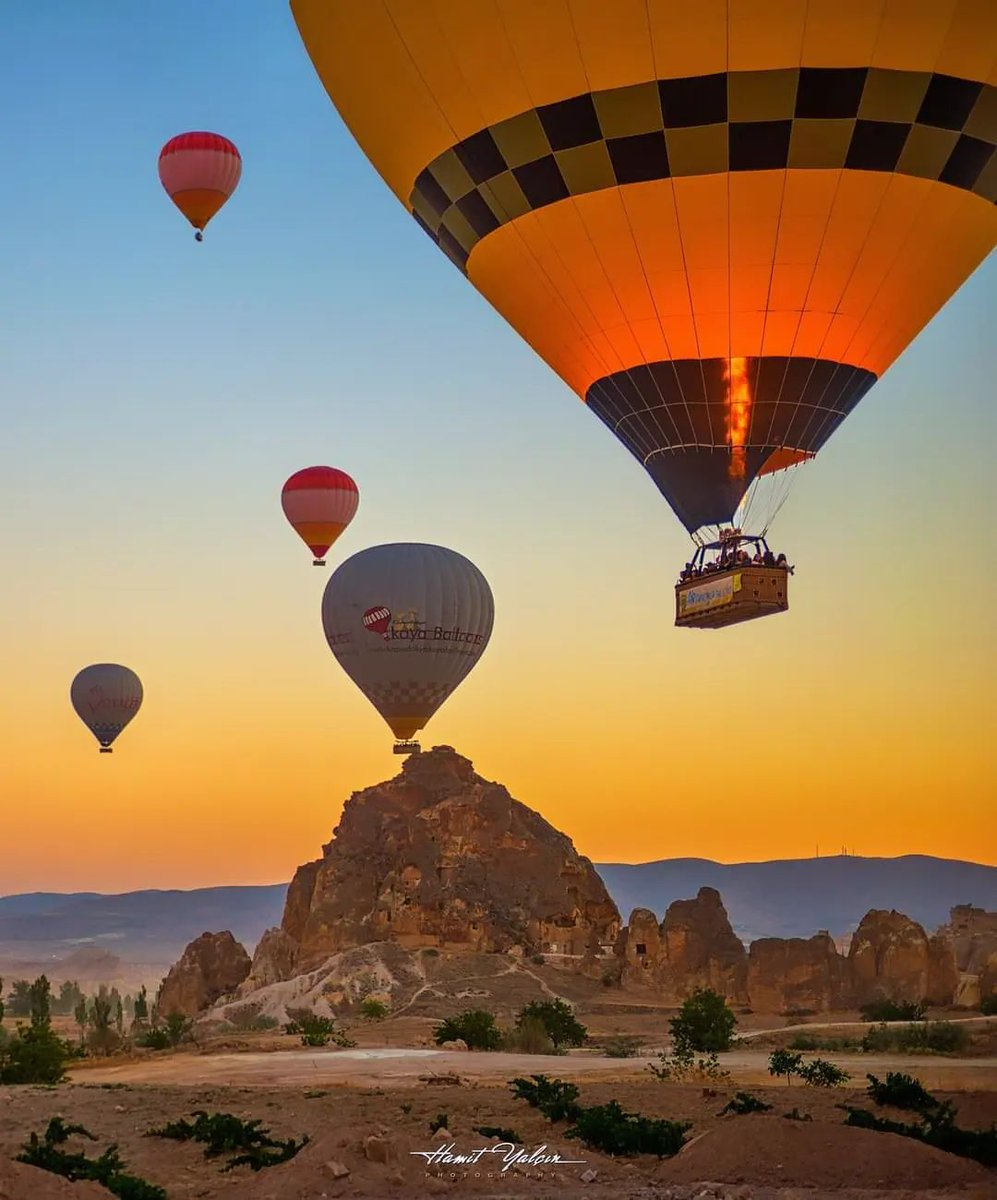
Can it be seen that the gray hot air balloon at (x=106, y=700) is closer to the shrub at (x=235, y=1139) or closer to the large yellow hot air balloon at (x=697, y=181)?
the large yellow hot air balloon at (x=697, y=181)

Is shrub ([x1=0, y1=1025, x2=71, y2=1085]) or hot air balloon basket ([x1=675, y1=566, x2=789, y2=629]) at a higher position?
hot air balloon basket ([x1=675, y1=566, x2=789, y2=629])

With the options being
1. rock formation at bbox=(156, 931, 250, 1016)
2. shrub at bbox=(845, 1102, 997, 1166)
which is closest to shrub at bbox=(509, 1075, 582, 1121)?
shrub at bbox=(845, 1102, 997, 1166)

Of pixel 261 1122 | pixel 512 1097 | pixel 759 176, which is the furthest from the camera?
pixel 759 176

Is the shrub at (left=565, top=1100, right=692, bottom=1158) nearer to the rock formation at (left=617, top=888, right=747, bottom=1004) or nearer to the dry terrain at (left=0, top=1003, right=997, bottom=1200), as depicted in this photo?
the dry terrain at (left=0, top=1003, right=997, bottom=1200)

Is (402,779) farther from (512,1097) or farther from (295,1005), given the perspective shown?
(512,1097)

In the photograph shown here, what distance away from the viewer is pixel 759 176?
22594 mm

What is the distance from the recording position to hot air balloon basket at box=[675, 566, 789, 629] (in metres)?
23.4

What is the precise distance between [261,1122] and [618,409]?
11844mm

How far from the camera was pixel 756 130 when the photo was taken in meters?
22.2

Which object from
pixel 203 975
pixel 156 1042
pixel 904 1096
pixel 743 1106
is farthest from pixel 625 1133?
pixel 203 975

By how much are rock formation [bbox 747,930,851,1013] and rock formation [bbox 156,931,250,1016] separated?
1885cm

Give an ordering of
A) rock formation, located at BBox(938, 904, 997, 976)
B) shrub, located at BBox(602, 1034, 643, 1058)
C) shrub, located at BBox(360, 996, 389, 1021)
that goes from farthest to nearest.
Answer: rock formation, located at BBox(938, 904, 997, 976), shrub, located at BBox(360, 996, 389, 1021), shrub, located at BBox(602, 1034, 643, 1058)

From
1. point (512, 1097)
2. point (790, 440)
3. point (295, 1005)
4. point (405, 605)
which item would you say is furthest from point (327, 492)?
point (512, 1097)

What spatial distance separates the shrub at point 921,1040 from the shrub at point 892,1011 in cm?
815
